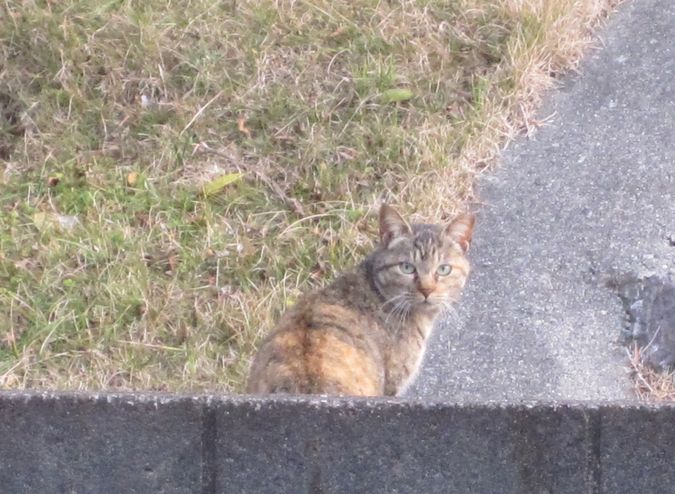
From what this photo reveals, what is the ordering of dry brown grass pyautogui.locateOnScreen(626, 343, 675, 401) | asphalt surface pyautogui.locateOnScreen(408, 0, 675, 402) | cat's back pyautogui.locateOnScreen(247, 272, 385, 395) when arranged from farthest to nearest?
asphalt surface pyautogui.locateOnScreen(408, 0, 675, 402)
dry brown grass pyautogui.locateOnScreen(626, 343, 675, 401)
cat's back pyautogui.locateOnScreen(247, 272, 385, 395)

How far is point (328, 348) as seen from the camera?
4.19 m

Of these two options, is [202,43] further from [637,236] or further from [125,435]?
[125,435]

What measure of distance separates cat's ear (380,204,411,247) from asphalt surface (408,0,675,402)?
2.68ft

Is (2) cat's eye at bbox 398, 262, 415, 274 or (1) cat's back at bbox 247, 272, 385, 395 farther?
(2) cat's eye at bbox 398, 262, 415, 274

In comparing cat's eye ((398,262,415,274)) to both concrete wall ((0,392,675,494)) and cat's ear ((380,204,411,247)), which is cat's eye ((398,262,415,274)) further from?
concrete wall ((0,392,675,494))

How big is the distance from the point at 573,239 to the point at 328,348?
2158 millimetres

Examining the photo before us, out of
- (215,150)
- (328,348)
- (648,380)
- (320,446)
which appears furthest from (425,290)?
(215,150)

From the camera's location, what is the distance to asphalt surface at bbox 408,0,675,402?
5.41 meters

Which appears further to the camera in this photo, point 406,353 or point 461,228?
point 461,228

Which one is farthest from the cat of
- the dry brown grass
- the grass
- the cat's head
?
the dry brown grass

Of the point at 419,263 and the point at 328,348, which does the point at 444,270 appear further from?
the point at 328,348

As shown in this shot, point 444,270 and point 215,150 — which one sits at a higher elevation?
point 215,150

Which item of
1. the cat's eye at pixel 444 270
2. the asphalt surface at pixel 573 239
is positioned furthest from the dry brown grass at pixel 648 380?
the cat's eye at pixel 444 270

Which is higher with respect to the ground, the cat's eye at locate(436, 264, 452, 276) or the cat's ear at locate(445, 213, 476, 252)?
the cat's ear at locate(445, 213, 476, 252)
